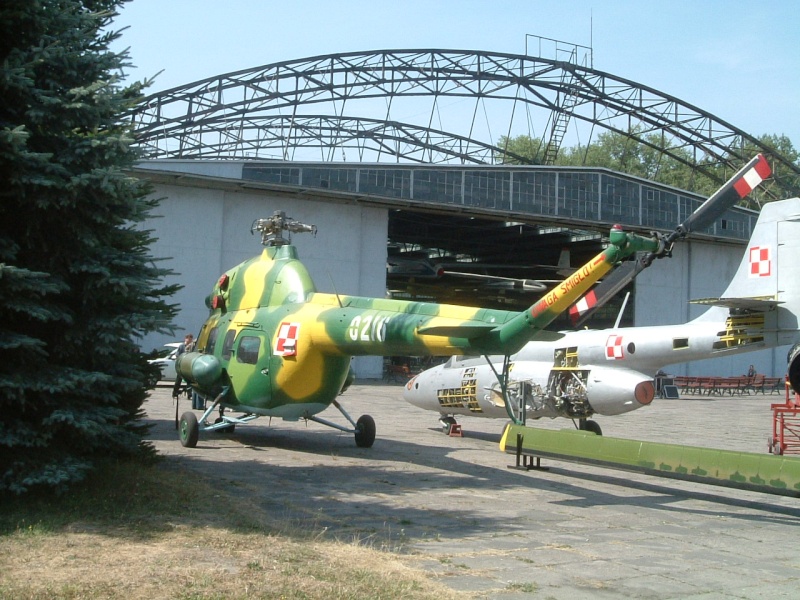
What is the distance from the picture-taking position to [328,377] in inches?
515

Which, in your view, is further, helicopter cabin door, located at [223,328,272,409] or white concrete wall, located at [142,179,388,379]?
white concrete wall, located at [142,179,388,379]

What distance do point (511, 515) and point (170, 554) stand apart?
4.16m

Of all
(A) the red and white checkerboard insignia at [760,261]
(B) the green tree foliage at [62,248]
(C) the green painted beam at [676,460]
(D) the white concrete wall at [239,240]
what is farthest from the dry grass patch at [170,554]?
(D) the white concrete wall at [239,240]

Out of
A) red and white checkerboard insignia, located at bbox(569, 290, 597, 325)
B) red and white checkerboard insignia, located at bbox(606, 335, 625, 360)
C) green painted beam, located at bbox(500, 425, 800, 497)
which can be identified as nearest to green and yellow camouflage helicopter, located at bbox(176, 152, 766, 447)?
red and white checkerboard insignia, located at bbox(569, 290, 597, 325)

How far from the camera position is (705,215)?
11.4 metres

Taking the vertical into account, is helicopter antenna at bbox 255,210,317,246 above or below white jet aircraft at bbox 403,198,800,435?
above

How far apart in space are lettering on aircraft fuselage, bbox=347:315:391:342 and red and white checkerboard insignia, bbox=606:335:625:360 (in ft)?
21.0

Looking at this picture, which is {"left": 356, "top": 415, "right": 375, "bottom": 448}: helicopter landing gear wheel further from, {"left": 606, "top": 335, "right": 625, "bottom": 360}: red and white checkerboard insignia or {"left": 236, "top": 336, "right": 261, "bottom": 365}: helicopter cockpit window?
{"left": 606, "top": 335, "right": 625, "bottom": 360}: red and white checkerboard insignia

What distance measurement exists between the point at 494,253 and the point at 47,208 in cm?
4465

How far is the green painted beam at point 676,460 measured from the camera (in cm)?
912

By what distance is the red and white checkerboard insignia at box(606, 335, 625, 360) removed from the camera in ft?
53.3

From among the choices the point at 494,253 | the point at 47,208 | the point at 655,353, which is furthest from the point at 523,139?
the point at 47,208

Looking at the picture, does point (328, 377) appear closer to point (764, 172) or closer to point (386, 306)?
point (386, 306)

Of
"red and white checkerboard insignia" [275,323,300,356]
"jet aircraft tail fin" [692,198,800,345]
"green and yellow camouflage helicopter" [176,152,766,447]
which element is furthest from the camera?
"jet aircraft tail fin" [692,198,800,345]
